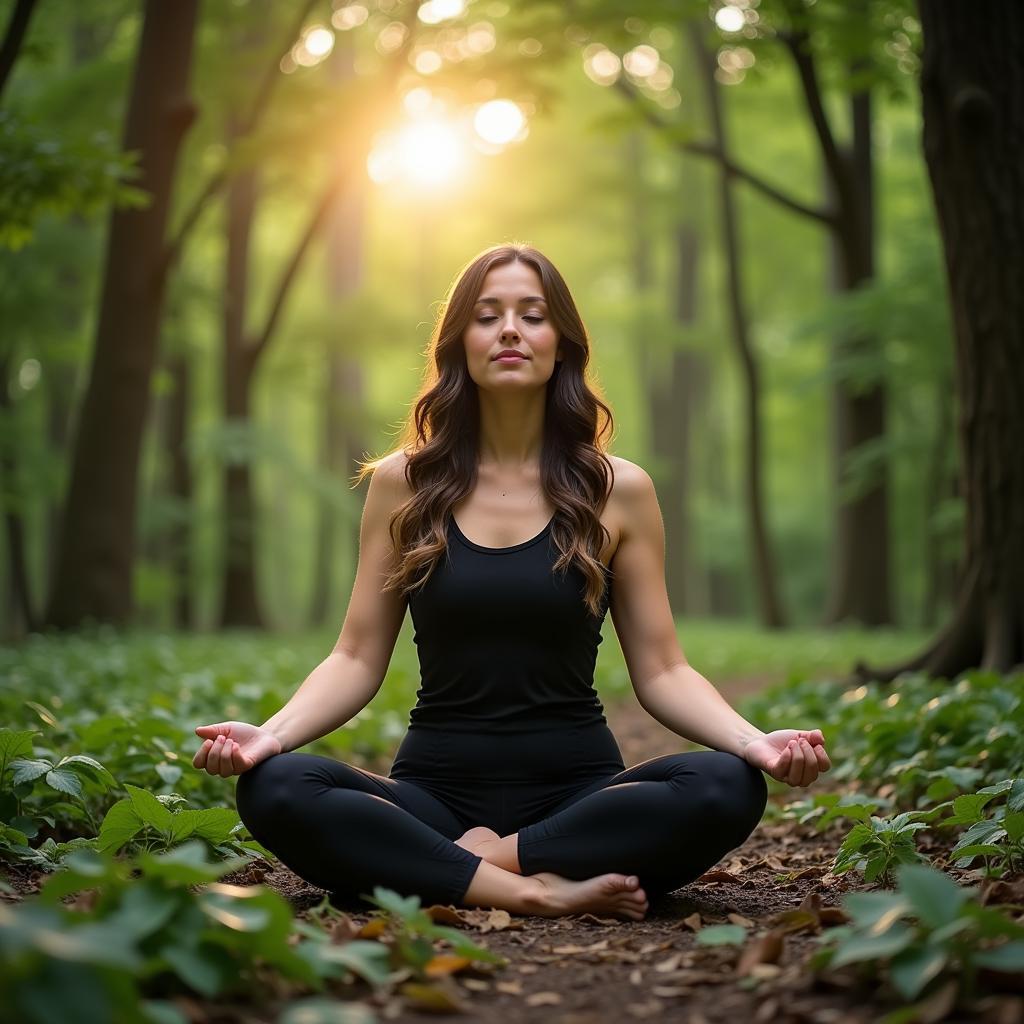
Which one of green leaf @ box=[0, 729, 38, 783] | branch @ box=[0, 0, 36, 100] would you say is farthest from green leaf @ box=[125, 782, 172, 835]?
branch @ box=[0, 0, 36, 100]

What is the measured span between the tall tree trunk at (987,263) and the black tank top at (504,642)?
3.12 meters

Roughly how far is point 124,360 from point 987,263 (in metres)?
7.74

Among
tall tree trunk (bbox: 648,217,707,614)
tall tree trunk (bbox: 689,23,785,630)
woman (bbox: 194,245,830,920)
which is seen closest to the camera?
woman (bbox: 194,245,830,920)

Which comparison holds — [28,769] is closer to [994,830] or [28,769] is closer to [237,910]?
[237,910]

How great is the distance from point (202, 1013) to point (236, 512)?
558 inches

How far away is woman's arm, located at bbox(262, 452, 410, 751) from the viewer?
10.6 feet

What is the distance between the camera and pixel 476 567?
3.32 metres

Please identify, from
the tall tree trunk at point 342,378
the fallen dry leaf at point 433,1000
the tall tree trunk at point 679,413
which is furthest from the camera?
the tall tree trunk at point 679,413

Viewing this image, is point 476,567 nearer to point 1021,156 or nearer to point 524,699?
point 524,699

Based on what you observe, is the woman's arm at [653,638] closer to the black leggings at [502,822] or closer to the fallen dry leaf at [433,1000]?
the black leggings at [502,822]

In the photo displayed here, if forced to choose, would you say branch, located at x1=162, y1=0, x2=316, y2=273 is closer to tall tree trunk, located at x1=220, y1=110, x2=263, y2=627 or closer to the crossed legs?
tall tree trunk, located at x1=220, y1=110, x2=263, y2=627

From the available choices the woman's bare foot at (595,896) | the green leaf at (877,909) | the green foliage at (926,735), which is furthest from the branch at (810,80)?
the green leaf at (877,909)

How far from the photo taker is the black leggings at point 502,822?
2918mm

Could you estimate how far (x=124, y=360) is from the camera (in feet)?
35.7
